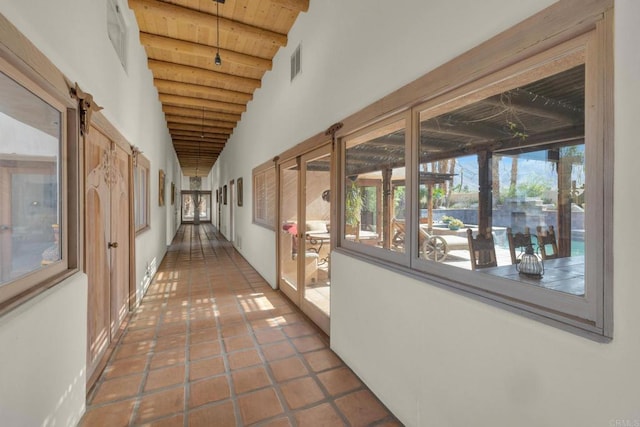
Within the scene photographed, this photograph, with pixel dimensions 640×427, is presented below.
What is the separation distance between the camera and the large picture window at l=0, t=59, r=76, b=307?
3.83 feet

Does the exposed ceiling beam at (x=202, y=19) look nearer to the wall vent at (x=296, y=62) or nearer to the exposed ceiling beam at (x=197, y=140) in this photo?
the wall vent at (x=296, y=62)

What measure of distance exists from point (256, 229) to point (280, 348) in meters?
3.03

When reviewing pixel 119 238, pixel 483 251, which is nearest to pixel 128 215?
pixel 119 238

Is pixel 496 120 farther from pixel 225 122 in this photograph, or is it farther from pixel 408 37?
pixel 225 122

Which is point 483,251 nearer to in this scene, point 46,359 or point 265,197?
point 46,359

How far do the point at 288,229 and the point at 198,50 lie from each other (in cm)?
274

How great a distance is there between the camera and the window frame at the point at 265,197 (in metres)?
4.34

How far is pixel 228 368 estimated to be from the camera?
2.19 m

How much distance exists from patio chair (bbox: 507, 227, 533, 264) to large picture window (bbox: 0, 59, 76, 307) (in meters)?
2.08

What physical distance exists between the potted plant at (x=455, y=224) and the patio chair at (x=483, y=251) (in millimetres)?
117

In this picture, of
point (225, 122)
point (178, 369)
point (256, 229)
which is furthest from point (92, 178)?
point (225, 122)

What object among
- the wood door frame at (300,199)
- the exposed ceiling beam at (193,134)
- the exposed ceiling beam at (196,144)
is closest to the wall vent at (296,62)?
the wood door frame at (300,199)

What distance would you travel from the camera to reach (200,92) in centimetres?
520

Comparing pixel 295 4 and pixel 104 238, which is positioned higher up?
pixel 295 4
